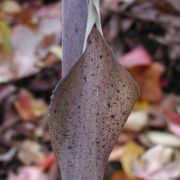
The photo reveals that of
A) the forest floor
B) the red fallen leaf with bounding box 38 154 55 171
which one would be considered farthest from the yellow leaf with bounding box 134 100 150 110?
the red fallen leaf with bounding box 38 154 55 171

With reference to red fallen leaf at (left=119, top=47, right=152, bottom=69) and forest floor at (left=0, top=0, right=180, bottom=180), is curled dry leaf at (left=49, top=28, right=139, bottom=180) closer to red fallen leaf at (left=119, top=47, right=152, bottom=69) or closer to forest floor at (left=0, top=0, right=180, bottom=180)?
forest floor at (left=0, top=0, right=180, bottom=180)

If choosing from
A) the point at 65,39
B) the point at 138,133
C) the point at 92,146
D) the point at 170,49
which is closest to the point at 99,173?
the point at 92,146

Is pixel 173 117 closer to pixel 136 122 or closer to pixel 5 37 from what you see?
pixel 136 122

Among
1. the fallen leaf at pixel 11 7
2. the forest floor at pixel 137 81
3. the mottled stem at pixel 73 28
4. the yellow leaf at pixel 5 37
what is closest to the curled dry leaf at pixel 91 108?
the mottled stem at pixel 73 28

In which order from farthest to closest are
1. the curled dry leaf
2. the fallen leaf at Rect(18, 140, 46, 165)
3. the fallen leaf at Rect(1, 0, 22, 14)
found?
the fallen leaf at Rect(1, 0, 22, 14)
the fallen leaf at Rect(18, 140, 46, 165)
the curled dry leaf

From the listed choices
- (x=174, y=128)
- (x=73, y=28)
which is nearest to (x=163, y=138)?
(x=174, y=128)

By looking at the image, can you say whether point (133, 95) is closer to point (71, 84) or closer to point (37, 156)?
point (71, 84)

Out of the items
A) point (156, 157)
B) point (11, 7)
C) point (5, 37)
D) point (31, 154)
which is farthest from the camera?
point (11, 7)
